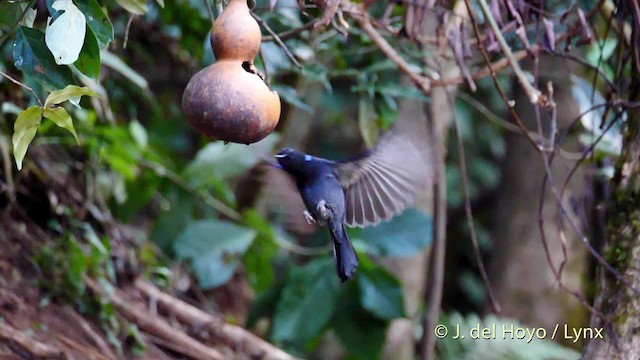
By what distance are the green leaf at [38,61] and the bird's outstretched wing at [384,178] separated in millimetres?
918

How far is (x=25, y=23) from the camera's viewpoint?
170 centimetres

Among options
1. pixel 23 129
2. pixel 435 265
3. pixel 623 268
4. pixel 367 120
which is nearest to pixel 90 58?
pixel 23 129

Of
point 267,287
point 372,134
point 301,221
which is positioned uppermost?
point 372,134

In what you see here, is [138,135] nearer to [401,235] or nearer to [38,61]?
[401,235]

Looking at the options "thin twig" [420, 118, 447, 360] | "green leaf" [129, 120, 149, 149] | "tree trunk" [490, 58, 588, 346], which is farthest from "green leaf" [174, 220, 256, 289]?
"tree trunk" [490, 58, 588, 346]

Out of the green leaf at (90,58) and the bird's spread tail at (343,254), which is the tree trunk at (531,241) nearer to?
the bird's spread tail at (343,254)

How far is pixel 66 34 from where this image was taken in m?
1.49

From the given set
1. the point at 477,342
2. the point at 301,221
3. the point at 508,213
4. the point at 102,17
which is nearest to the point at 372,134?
the point at 102,17

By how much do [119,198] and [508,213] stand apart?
2.82m

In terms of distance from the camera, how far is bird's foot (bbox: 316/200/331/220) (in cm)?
228

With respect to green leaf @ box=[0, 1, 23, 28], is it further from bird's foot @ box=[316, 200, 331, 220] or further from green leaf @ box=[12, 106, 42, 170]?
bird's foot @ box=[316, 200, 331, 220]

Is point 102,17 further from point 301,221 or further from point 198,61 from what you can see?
point 301,221

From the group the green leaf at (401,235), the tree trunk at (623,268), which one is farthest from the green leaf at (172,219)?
the tree trunk at (623,268)

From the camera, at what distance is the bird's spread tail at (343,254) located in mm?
2270
